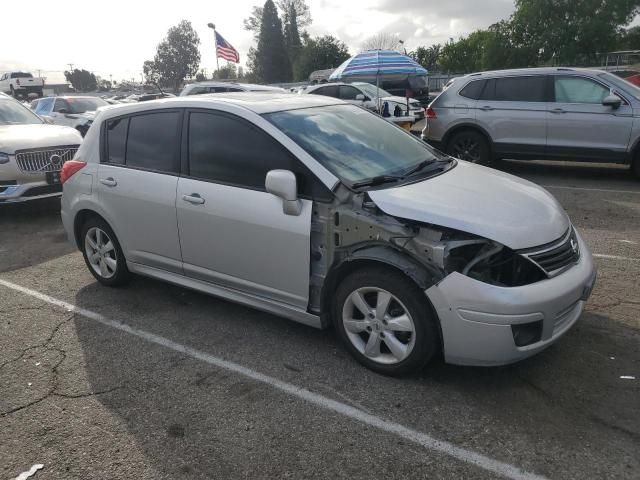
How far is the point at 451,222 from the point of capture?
3.08m

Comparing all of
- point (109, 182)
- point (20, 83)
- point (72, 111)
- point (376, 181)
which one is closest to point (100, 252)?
point (109, 182)

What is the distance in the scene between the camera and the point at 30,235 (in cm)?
705

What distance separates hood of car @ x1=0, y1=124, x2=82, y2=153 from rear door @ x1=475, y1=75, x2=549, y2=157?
6.70 metres

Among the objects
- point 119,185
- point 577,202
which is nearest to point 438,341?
point 119,185

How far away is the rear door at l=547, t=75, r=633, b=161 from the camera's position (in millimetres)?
8195

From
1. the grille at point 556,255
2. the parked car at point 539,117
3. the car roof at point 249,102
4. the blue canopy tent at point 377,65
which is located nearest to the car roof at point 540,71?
the parked car at point 539,117

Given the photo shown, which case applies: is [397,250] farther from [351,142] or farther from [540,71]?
[540,71]

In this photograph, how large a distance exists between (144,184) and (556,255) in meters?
3.12

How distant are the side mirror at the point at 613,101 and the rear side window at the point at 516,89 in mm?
959

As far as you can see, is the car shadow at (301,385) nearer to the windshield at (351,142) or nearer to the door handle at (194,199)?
the door handle at (194,199)

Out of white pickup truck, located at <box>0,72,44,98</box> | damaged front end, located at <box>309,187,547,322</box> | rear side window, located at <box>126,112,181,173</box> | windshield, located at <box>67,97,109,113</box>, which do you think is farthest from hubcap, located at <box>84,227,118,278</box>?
white pickup truck, located at <box>0,72,44,98</box>

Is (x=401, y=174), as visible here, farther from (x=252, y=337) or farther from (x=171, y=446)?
(x=171, y=446)

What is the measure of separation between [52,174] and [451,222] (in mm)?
6434

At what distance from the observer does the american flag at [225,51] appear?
2377cm
